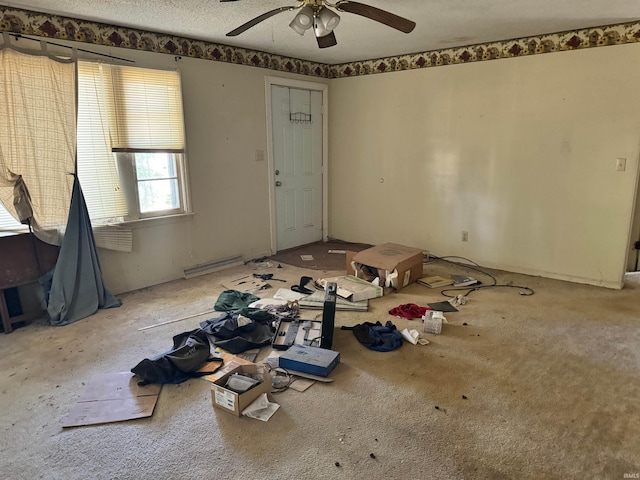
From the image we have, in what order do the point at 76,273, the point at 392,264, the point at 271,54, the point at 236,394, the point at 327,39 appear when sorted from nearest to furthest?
the point at 236,394 < the point at 327,39 < the point at 76,273 < the point at 392,264 < the point at 271,54

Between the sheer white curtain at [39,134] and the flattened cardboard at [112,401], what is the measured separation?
58.5 inches

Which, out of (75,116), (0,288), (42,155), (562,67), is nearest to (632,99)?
(562,67)

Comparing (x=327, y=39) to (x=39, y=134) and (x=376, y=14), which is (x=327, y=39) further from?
(x=39, y=134)

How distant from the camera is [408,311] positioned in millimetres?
3498

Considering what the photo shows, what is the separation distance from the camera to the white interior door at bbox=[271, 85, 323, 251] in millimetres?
5180

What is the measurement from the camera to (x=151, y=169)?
4.07m

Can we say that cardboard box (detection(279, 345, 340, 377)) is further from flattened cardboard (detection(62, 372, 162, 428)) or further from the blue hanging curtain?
the blue hanging curtain

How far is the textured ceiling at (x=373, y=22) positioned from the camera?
118 inches

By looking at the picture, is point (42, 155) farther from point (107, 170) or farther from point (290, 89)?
point (290, 89)

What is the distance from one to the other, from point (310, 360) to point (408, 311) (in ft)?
3.98

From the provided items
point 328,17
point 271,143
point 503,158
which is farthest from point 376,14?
point 271,143

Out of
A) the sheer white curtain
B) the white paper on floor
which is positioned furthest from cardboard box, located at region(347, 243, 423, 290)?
the sheer white curtain

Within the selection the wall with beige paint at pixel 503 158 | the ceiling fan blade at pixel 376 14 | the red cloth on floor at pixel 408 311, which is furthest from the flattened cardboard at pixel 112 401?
the wall with beige paint at pixel 503 158

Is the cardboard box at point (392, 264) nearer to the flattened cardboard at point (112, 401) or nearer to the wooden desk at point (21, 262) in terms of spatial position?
the flattened cardboard at point (112, 401)
